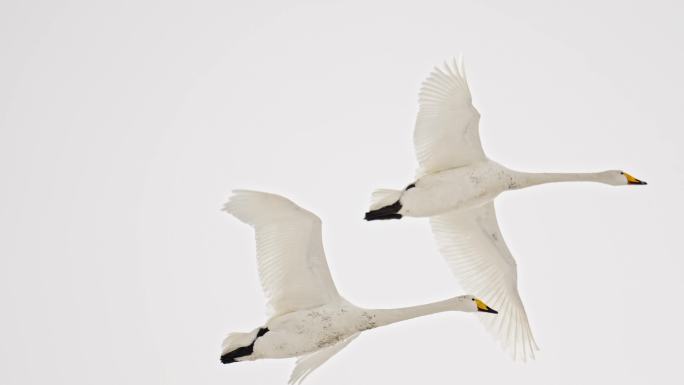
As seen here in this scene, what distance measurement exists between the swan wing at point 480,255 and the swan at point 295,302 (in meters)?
3.46

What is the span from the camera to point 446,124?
66.9ft

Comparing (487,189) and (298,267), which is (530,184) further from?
(298,267)

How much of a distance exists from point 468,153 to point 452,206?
36.6 inches

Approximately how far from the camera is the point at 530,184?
792 inches

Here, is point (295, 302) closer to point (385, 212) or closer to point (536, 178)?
point (385, 212)

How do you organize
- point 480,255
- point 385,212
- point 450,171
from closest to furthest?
point 385,212, point 450,171, point 480,255

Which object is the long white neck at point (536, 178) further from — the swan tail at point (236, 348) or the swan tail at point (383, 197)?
the swan tail at point (236, 348)

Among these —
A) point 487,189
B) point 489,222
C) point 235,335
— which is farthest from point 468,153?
point 235,335

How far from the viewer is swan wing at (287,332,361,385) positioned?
61.0 feet

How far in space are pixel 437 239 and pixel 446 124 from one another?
2873mm

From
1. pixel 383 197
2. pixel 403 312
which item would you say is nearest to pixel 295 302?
pixel 403 312

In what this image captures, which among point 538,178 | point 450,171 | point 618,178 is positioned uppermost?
point 450,171

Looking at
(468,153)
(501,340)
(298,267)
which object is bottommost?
(501,340)

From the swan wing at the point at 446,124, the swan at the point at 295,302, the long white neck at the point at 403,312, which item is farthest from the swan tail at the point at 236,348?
the swan wing at the point at 446,124
